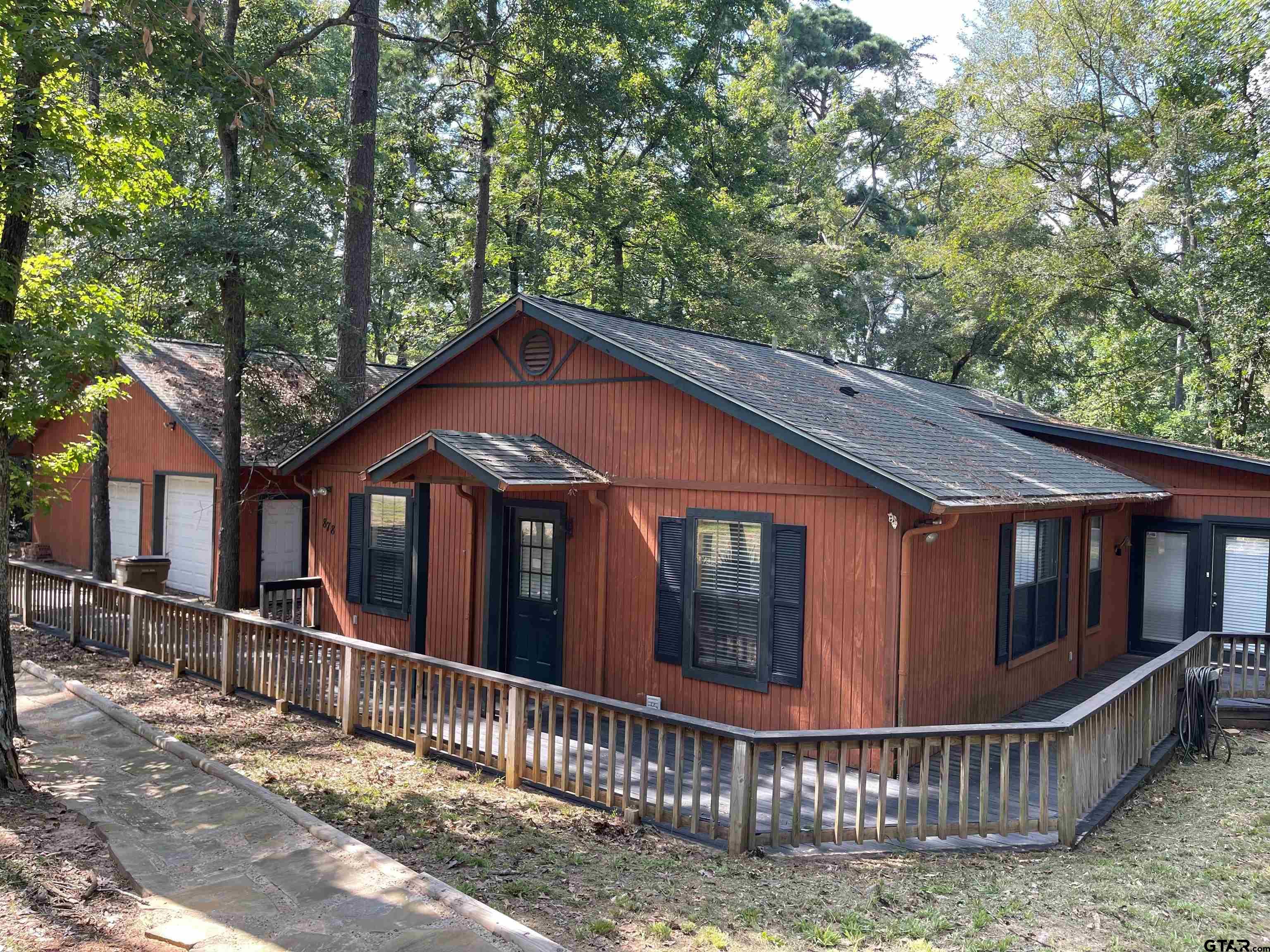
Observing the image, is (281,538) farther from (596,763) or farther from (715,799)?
(715,799)

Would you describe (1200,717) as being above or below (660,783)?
below

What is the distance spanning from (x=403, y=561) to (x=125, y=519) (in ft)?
35.6

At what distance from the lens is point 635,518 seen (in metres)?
9.79

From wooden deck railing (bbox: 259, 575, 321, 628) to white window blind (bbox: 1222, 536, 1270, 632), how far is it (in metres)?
13.3

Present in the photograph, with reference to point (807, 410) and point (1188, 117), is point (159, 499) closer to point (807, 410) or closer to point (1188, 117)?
point (807, 410)

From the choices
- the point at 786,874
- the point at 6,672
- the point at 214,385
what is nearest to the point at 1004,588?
the point at 786,874

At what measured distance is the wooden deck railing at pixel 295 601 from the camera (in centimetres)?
1273

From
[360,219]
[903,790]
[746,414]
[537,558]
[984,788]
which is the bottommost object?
[984,788]

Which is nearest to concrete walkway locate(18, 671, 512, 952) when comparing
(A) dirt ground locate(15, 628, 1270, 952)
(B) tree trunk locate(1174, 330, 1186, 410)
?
(A) dirt ground locate(15, 628, 1270, 952)

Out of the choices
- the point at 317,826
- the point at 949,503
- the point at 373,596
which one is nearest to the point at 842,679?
the point at 949,503

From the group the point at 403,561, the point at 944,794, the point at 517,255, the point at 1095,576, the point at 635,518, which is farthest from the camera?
the point at 517,255

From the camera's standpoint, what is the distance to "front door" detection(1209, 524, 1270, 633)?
1320 centimetres

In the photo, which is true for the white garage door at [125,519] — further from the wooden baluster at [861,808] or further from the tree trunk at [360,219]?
the wooden baluster at [861,808]

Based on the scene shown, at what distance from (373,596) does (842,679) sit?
6700mm
